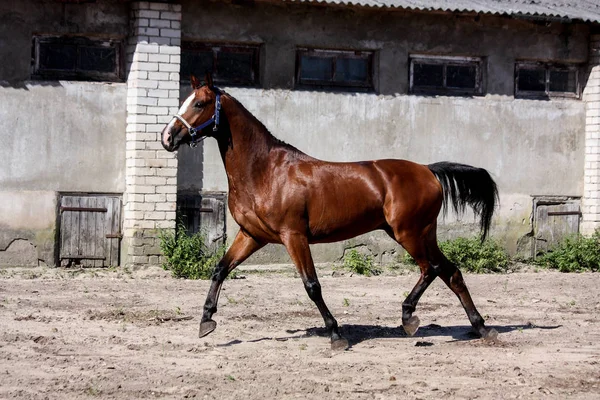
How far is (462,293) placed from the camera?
10.0 metres

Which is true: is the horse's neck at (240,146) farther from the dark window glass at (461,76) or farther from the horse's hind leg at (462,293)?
the dark window glass at (461,76)

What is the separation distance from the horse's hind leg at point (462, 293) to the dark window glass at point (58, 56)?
707 centimetres

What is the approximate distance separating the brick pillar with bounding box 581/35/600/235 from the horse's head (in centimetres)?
1005

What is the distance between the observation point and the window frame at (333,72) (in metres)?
16.1

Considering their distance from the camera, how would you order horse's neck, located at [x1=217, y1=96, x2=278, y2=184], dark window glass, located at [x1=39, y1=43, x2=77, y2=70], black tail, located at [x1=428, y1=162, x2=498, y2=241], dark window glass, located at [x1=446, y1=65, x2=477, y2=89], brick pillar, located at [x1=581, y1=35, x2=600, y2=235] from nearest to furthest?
1. horse's neck, located at [x1=217, y1=96, x2=278, y2=184]
2. black tail, located at [x1=428, y1=162, x2=498, y2=241]
3. dark window glass, located at [x1=39, y1=43, x2=77, y2=70]
4. dark window glass, located at [x1=446, y1=65, x2=477, y2=89]
5. brick pillar, located at [x1=581, y1=35, x2=600, y2=235]

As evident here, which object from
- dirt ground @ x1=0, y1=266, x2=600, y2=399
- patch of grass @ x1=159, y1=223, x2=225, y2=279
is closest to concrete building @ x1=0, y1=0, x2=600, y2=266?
patch of grass @ x1=159, y1=223, x2=225, y2=279

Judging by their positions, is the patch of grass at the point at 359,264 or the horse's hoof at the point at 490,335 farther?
the patch of grass at the point at 359,264

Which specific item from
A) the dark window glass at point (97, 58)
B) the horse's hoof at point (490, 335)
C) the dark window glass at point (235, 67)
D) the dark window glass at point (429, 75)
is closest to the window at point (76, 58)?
the dark window glass at point (97, 58)

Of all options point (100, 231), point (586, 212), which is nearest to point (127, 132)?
point (100, 231)

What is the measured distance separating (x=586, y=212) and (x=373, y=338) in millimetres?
8988

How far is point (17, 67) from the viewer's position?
1462 cm

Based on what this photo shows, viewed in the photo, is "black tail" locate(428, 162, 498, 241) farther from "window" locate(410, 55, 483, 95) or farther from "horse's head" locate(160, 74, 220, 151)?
"window" locate(410, 55, 483, 95)

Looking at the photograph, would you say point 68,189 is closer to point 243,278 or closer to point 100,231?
point 100,231

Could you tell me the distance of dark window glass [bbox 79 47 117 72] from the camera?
1502 centimetres
